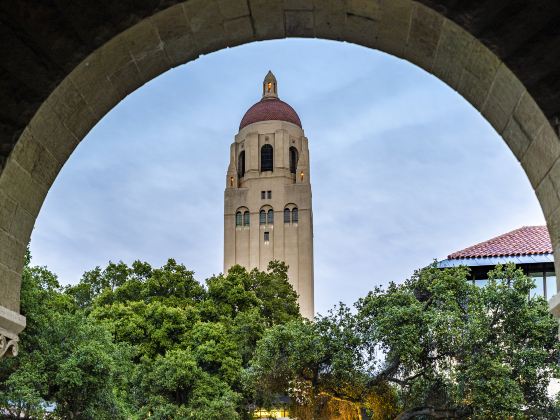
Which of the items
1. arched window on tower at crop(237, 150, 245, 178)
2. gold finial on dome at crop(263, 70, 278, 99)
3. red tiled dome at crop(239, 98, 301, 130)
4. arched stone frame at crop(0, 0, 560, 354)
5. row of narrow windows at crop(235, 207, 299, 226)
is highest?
gold finial on dome at crop(263, 70, 278, 99)

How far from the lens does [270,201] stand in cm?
6956

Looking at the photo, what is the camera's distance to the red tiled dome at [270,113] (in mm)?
72938

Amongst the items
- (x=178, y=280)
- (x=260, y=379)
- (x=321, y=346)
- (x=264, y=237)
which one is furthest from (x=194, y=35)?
(x=264, y=237)

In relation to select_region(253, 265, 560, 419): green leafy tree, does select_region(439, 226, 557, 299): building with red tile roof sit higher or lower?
higher

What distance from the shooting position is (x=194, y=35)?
14.9 feet

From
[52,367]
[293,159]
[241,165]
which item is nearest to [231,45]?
[52,367]

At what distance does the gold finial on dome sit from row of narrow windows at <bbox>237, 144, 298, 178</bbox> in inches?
364

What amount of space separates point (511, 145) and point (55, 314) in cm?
1596

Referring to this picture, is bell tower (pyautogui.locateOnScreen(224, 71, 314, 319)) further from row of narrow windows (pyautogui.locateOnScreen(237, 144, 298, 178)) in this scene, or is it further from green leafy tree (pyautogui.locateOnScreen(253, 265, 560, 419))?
green leafy tree (pyautogui.locateOnScreen(253, 265, 560, 419))

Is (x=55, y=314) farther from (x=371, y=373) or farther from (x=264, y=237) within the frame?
(x=264, y=237)

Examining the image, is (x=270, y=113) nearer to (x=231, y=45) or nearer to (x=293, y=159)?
(x=293, y=159)

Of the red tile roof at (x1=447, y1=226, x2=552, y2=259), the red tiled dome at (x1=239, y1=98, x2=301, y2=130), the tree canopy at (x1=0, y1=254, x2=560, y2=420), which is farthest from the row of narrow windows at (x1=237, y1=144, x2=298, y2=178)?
the tree canopy at (x1=0, y1=254, x2=560, y2=420)

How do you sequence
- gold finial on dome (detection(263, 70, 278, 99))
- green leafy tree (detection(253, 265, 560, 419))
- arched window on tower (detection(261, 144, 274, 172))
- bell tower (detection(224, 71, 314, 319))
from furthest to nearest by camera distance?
gold finial on dome (detection(263, 70, 278, 99)) < arched window on tower (detection(261, 144, 274, 172)) < bell tower (detection(224, 71, 314, 319)) < green leafy tree (detection(253, 265, 560, 419))

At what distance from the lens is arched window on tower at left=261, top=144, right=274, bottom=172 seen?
2795 inches
